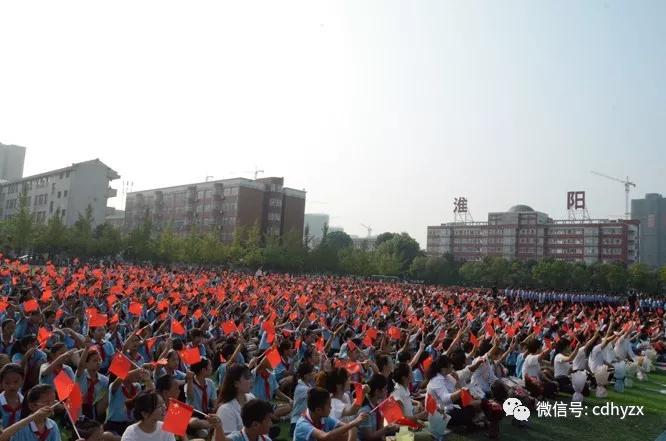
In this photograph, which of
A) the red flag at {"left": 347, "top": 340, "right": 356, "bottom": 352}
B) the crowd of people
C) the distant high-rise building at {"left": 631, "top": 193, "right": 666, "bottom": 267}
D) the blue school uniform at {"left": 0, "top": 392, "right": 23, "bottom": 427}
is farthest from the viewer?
the distant high-rise building at {"left": 631, "top": 193, "right": 666, "bottom": 267}

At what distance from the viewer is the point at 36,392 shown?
4.39 meters

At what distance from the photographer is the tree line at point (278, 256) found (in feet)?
140

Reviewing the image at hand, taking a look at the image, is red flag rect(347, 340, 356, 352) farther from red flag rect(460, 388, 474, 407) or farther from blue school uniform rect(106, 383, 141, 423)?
blue school uniform rect(106, 383, 141, 423)

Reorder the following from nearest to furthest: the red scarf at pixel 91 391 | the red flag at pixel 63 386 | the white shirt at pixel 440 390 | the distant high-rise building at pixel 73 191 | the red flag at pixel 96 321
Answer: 1. the red flag at pixel 63 386
2. the red scarf at pixel 91 391
3. the white shirt at pixel 440 390
4. the red flag at pixel 96 321
5. the distant high-rise building at pixel 73 191

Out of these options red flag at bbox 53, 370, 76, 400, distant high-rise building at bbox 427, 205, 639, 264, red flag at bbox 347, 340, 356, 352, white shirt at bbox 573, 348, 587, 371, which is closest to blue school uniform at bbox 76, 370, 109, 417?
red flag at bbox 53, 370, 76, 400

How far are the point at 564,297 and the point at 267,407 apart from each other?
107 ft

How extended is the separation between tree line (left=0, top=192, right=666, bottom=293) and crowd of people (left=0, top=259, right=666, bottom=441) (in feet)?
79.8

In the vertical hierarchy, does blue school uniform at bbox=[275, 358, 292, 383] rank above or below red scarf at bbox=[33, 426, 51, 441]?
below

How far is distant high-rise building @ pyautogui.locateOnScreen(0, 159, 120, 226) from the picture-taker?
60.8 metres

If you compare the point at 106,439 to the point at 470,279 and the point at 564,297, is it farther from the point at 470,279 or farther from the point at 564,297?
the point at 470,279

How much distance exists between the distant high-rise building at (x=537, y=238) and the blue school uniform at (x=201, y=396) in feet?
295

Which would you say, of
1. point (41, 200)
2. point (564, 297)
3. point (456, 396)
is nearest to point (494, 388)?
point (456, 396)

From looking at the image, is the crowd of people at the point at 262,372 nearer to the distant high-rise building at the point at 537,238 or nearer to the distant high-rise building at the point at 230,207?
the distant high-rise building at the point at 230,207

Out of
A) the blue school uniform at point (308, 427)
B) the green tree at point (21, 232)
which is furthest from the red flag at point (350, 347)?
the green tree at point (21, 232)
